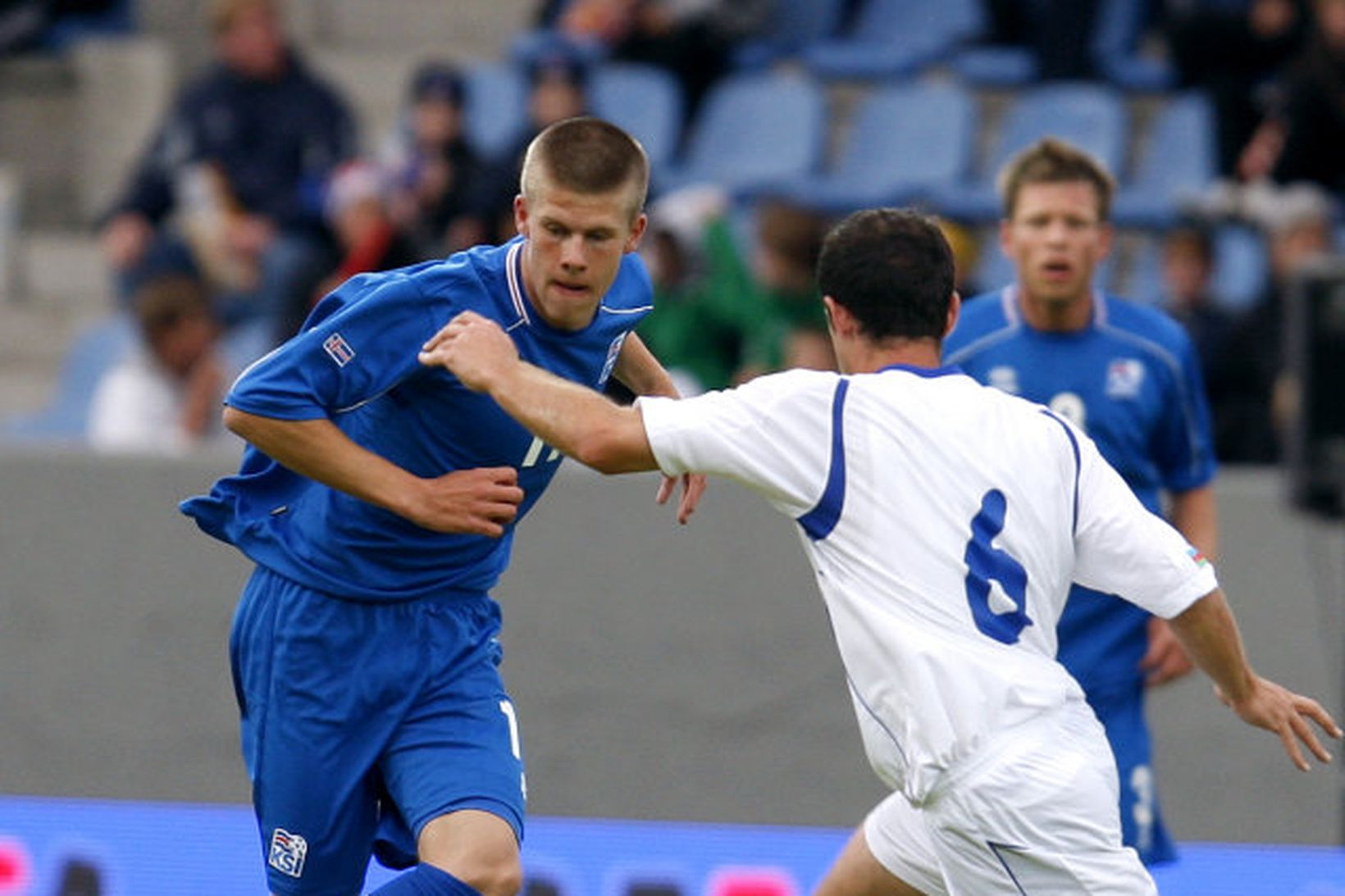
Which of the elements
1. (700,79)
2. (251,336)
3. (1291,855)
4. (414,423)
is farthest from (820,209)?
(414,423)

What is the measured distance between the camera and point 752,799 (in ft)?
26.9

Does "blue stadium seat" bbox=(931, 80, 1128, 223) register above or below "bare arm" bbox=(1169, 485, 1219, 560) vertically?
above

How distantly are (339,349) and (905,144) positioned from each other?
267 inches

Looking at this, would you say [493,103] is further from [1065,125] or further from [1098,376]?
[1098,376]

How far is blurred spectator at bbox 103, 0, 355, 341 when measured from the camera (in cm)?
1044

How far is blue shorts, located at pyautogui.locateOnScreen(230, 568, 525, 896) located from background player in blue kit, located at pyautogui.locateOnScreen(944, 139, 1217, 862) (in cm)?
170

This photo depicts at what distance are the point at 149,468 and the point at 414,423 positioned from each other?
365 centimetres

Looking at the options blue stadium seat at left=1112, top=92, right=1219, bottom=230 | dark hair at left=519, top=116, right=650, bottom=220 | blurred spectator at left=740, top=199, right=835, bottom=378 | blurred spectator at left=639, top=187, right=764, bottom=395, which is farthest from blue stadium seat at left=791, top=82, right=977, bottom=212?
dark hair at left=519, top=116, right=650, bottom=220

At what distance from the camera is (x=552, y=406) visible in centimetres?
441

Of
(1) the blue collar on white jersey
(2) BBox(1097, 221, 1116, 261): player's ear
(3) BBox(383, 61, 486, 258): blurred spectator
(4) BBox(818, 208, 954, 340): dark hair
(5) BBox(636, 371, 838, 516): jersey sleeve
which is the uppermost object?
(4) BBox(818, 208, 954, 340): dark hair

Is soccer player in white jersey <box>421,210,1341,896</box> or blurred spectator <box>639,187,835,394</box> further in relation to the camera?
blurred spectator <box>639,187,835,394</box>

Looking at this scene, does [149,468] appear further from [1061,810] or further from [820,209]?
[1061,810]

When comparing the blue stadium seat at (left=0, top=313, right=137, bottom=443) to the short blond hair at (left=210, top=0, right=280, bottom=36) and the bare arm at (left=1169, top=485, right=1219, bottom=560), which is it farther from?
the bare arm at (left=1169, top=485, right=1219, bottom=560)

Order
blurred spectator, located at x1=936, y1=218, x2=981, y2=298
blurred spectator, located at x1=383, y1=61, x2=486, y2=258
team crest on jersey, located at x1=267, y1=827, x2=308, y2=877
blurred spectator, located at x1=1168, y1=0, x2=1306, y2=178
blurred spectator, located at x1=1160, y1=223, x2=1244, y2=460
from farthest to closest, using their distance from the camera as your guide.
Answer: blurred spectator, located at x1=1168, y1=0, x2=1306, y2=178 < blurred spectator, located at x1=383, y1=61, x2=486, y2=258 < blurred spectator, located at x1=936, y1=218, x2=981, y2=298 < blurred spectator, located at x1=1160, y1=223, x2=1244, y2=460 < team crest on jersey, located at x1=267, y1=827, x2=308, y2=877
